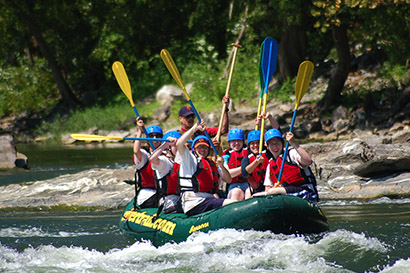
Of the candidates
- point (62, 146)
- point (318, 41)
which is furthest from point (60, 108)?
point (318, 41)

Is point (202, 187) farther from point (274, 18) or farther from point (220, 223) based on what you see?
point (274, 18)

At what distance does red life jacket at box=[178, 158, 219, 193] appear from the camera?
6367 mm

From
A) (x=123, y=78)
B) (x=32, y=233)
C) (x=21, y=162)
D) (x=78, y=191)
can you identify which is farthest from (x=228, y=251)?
(x=21, y=162)

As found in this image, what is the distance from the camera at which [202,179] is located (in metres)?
6.39

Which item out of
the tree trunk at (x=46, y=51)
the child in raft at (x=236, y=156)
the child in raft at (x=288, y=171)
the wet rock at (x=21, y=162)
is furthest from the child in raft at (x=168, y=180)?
the tree trunk at (x=46, y=51)

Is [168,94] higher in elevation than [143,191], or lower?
higher

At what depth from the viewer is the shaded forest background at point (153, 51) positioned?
56.5 ft

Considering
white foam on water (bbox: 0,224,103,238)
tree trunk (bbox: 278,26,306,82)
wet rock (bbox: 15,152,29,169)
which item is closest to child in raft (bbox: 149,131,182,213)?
white foam on water (bbox: 0,224,103,238)

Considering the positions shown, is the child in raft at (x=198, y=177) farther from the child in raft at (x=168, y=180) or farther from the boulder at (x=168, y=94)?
the boulder at (x=168, y=94)

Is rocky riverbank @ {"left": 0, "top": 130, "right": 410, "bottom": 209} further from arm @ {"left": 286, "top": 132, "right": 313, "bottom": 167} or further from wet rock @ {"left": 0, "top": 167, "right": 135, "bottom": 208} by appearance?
arm @ {"left": 286, "top": 132, "right": 313, "bottom": 167}

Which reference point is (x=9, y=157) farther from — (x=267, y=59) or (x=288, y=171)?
(x=288, y=171)

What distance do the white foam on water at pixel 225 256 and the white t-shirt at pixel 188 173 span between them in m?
0.36

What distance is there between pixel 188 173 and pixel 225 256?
2.90 ft

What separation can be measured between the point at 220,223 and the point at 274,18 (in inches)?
429
